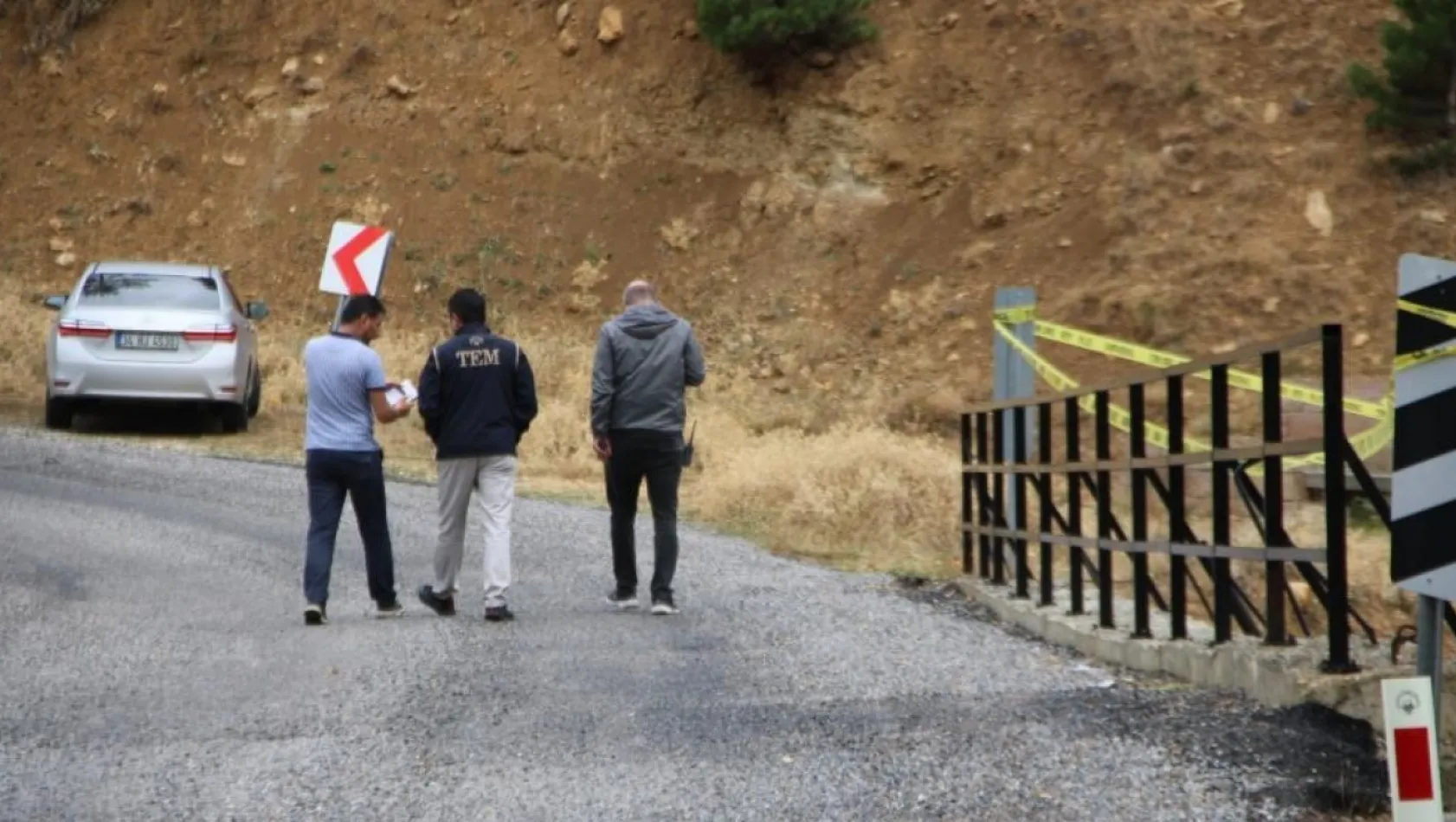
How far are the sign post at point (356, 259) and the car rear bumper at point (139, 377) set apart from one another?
209 inches

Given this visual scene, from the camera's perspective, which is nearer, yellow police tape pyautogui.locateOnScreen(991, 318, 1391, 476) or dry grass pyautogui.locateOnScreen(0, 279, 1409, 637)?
yellow police tape pyautogui.locateOnScreen(991, 318, 1391, 476)

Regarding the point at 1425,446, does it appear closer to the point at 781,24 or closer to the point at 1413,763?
the point at 1413,763

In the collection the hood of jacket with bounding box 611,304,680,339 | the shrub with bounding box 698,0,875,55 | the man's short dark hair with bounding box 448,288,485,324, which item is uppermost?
the shrub with bounding box 698,0,875,55

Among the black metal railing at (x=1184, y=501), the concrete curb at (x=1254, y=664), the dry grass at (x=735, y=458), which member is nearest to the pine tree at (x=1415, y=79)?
the dry grass at (x=735, y=458)

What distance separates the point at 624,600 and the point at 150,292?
1212 centimetres

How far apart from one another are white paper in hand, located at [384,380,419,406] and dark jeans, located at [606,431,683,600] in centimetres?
123

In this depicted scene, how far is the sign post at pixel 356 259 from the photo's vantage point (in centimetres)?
1730

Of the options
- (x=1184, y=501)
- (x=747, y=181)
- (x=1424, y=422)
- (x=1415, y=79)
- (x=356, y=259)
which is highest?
(x=1415, y=79)

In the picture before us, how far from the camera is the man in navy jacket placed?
11.6 metres

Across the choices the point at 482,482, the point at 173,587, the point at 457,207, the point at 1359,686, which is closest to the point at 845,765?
the point at 1359,686

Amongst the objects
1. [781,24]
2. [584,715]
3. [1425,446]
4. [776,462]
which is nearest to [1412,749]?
[1425,446]

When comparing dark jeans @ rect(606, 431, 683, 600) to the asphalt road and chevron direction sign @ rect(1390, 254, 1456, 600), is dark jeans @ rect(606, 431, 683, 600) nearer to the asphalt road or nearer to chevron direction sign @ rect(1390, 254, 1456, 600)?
the asphalt road

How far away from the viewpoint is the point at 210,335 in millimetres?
22250

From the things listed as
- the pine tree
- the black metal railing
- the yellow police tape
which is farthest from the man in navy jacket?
the pine tree
